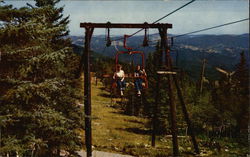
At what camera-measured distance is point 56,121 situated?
9.47 m

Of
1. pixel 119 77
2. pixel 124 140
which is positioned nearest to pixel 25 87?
pixel 119 77

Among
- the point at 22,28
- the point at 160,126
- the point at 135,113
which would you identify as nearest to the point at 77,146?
the point at 22,28

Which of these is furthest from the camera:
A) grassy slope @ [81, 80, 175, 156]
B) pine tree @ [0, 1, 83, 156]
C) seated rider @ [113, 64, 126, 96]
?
grassy slope @ [81, 80, 175, 156]

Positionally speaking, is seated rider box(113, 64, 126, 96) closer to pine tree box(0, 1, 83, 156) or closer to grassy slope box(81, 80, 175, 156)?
grassy slope box(81, 80, 175, 156)

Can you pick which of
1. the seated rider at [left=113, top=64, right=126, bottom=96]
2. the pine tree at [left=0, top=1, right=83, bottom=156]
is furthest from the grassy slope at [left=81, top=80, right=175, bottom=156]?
the pine tree at [left=0, top=1, right=83, bottom=156]

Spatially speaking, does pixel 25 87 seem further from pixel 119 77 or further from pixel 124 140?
pixel 124 140

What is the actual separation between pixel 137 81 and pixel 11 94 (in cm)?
754

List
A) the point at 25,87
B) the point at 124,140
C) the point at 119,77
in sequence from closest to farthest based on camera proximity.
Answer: the point at 25,87
the point at 119,77
the point at 124,140

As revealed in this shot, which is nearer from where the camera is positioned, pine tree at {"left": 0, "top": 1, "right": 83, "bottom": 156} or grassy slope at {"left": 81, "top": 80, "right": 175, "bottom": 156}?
pine tree at {"left": 0, "top": 1, "right": 83, "bottom": 156}

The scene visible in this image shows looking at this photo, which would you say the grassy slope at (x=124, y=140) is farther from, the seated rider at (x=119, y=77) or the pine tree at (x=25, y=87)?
the pine tree at (x=25, y=87)

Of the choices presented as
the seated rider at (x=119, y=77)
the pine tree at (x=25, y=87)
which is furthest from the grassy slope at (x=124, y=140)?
the pine tree at (x=25, y=87)

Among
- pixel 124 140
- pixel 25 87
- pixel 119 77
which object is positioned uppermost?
pixel 119 77

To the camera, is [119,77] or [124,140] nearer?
[119,77]

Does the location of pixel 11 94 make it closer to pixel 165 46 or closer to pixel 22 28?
pixel 22 28
